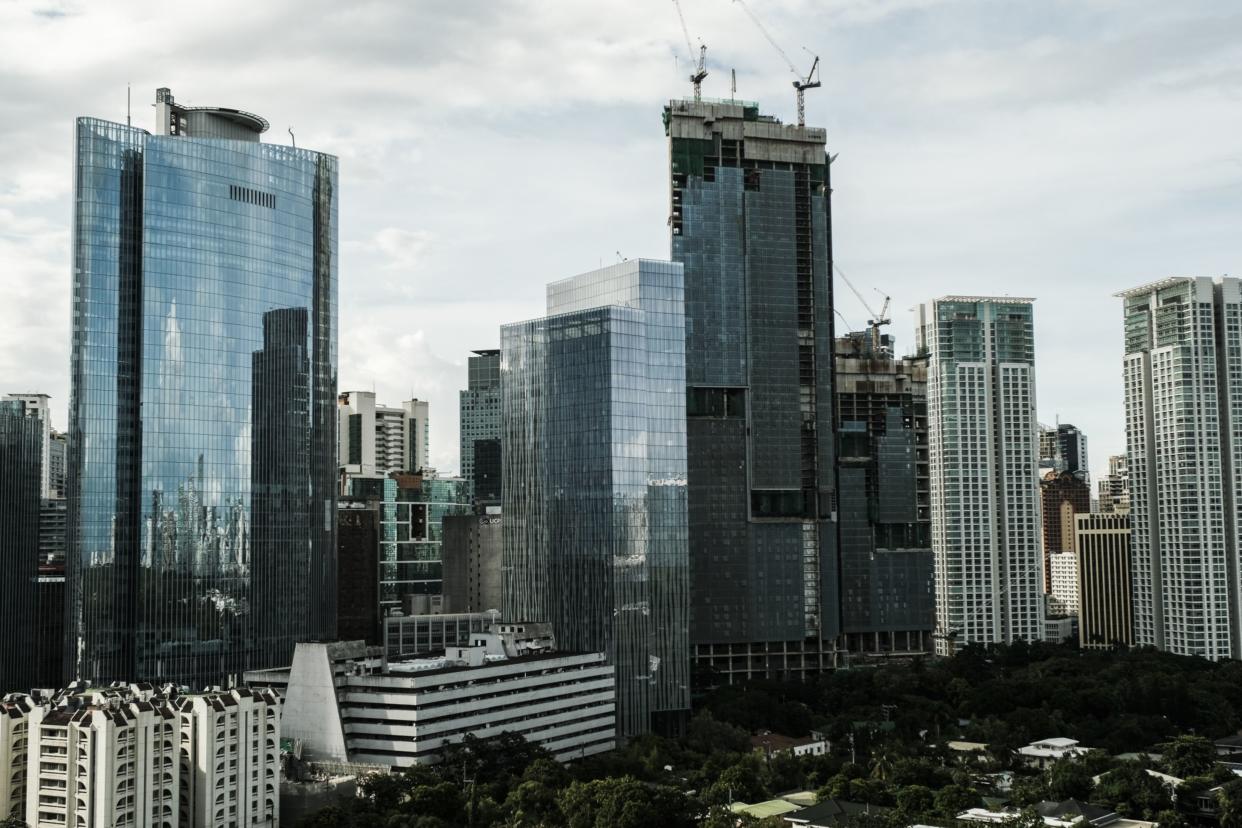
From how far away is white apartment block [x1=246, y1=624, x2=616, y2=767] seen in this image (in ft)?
451

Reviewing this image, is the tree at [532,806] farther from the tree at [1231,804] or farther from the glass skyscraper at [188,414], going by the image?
the glass skyscraper at [188,414]

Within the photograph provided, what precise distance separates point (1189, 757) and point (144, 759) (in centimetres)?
10584

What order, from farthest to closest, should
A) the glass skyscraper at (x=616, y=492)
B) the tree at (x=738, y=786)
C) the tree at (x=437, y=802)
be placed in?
the glass skyscraper at (x=616, y=492) < the tree at (x=738, y=786) < the tree at (x=437, y=802)

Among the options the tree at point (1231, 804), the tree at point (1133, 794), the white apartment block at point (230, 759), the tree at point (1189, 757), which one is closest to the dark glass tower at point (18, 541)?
the white apartment block at point (230, 759)

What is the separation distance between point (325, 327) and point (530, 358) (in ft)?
100

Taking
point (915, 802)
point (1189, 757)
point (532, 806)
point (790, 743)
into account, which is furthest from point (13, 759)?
point (1189, 757)

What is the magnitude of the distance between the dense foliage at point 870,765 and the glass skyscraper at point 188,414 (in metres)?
54.7

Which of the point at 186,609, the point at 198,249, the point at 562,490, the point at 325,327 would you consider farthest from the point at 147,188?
the point at 562,490

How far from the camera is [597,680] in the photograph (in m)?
165

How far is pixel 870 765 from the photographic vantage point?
150 metres

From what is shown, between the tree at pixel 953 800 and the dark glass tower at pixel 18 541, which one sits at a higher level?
the dark glass tower at pixel 18 541

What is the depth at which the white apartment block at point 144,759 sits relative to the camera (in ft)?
366

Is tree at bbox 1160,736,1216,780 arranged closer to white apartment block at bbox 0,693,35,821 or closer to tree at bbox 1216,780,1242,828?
tree at bbox 1216,780,1242,828

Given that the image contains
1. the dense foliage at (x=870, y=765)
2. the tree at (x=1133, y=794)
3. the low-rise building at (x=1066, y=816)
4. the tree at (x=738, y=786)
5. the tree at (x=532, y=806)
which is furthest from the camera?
the tree at (x=738, y=786)
